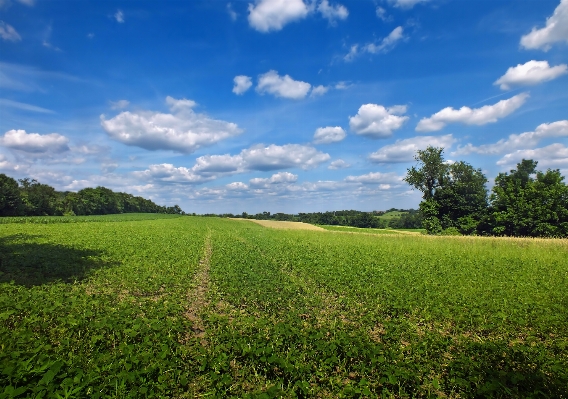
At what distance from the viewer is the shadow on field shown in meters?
13.9

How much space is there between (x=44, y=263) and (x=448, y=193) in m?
61.1

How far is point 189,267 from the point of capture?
18188 millimetres

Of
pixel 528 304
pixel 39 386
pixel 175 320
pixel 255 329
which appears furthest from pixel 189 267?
pixel 528 304

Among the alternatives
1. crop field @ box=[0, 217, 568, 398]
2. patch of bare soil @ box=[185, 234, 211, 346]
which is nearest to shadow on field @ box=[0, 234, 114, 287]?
crop field @ box=[0, 217, 568, 398]

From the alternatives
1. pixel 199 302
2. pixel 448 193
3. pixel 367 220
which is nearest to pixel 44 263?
pixel 199 302

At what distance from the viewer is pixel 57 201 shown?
100438mm

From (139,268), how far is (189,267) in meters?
2.68

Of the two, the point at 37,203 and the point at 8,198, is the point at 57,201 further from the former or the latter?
the point at 8,198

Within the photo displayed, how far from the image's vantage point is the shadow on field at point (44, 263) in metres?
13.9

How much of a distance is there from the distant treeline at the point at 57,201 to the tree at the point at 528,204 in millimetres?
107869

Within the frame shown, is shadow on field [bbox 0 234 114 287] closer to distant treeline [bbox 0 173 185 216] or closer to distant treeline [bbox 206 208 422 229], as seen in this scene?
distant treeline [bbox 0 173 185 216]

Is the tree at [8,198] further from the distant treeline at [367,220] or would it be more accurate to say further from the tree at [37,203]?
the distant treeline at [367,220]

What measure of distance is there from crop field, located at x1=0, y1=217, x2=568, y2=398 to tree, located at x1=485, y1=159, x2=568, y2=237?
41945mm

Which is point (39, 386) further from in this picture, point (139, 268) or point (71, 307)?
point (139, 268)
